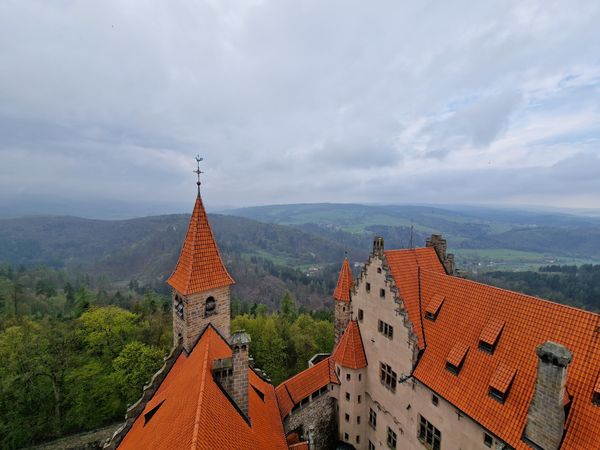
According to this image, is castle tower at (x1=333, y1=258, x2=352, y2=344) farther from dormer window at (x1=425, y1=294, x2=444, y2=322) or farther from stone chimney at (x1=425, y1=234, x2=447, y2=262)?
dormer window at (x1=425, y1=294, x2=444, y2=322)

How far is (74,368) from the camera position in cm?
3125

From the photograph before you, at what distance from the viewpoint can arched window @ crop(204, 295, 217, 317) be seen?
66.2ft

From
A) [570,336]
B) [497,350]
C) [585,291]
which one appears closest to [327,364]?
[497,350]

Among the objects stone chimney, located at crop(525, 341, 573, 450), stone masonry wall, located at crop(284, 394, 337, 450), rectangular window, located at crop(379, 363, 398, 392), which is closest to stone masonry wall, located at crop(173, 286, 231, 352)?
stone masonry wall, located at crop(284, 394, 337, 450)

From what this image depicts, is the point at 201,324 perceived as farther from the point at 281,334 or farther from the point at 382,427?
the point at 281,334

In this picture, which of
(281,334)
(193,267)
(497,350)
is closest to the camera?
(497,350)

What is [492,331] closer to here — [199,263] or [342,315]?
[342,315]

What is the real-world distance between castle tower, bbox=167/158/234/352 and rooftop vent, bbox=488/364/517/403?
16838 millimetres

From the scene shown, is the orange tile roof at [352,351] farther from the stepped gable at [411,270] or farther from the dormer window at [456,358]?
the dormer window at [456,358]

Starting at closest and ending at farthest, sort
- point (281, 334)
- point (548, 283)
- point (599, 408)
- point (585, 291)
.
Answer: point (599, 408) < point (281, 334) < point (585, 291) < point (548, 283)

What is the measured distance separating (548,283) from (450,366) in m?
179

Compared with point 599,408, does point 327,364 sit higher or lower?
lower

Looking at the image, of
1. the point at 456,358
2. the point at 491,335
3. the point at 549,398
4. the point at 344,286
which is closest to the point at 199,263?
the point at 344,286

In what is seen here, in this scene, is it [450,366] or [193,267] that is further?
[193,267]
